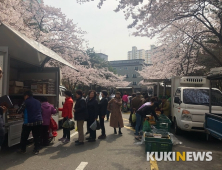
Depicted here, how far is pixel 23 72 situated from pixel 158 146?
624cm

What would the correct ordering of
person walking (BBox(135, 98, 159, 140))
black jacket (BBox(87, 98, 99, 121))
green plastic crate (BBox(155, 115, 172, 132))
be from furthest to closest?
green plastic crate (BBox(155, 115, 172, 132)), person walking (BBox(135, 98, 159, 140)), black jacket (BBox(87, 98, 99, 121))

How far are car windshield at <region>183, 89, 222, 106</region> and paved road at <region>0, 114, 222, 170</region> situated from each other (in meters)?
1.51

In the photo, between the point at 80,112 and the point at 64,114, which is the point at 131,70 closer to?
the point at 64,114

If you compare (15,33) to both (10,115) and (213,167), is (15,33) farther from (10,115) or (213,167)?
(213,167)

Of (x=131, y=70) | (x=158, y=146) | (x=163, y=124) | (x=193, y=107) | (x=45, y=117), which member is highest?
(x=131, y=70)

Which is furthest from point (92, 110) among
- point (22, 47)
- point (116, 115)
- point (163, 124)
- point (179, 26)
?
point (179, 26)

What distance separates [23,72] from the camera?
27.4 ft

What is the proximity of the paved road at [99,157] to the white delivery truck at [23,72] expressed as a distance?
2.48 ft

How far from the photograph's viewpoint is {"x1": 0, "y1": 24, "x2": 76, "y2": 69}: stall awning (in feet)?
19.2

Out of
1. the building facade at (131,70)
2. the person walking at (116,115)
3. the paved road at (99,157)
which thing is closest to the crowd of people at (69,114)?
the person walking at (116,115)

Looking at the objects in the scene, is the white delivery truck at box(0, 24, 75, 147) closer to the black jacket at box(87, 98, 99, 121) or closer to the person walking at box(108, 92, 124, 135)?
the black jacket at box(87, 98, 99, 121)

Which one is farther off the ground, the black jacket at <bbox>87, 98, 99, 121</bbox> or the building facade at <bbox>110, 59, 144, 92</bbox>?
the building facade at <bbox>110, 59, 144, 92</bbox>

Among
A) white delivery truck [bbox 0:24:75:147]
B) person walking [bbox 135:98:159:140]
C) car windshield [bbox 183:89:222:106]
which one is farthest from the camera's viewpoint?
car windshield [bbox 183:89:222:106]

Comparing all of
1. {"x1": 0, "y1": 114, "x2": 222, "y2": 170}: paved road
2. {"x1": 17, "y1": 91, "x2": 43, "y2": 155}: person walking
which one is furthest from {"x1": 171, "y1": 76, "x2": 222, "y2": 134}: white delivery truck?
{"x1": 17, "y1": 91, "x2": 43, "y2": 155}: person walking
